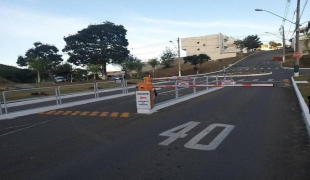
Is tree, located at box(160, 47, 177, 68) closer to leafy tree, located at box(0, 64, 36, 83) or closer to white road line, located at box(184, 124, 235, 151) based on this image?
leafy tree, located at box(0, 64, 36, 83)

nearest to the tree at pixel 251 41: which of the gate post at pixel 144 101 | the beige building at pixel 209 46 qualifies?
the beige building at pixel 209 46

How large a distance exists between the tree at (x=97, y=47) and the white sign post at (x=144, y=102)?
50643mm

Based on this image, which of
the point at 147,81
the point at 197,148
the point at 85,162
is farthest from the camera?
the point at 147,81

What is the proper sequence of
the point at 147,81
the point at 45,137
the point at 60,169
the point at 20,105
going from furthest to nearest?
the point at 20,105
the point at 147,81
the point at 45,137
the point at 60,169

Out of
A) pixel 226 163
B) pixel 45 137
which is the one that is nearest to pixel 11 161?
pixel 45 137

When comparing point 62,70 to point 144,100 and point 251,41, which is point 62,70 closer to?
point 144,100

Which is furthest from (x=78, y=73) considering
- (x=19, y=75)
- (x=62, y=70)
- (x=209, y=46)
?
(x=209, y=46)

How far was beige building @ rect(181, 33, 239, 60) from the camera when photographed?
9244 centimetres

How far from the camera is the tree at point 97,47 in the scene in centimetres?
6084

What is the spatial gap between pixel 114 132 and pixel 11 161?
9.35 feet

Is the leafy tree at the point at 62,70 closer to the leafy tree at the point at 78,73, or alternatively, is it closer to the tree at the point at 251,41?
the leafy tree at the point at 78,73

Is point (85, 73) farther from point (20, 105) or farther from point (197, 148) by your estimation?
point (197, 148)

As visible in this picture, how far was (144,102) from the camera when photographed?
1077cm

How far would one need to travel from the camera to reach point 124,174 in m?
4.55
